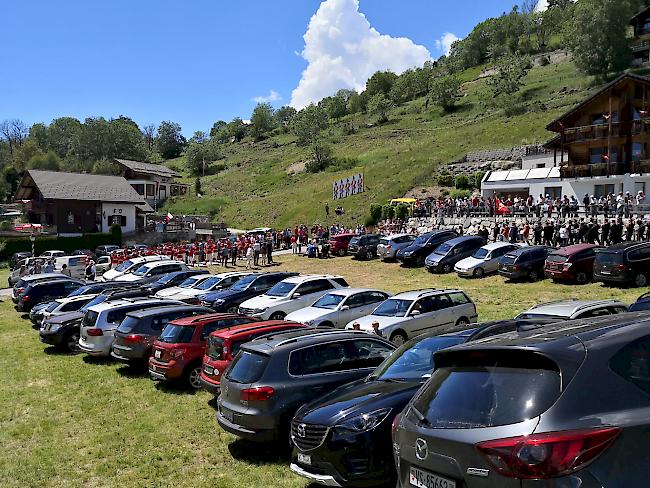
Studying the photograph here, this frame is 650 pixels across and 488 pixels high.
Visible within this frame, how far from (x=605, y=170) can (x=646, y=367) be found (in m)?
45.1

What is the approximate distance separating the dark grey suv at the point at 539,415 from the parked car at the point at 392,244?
95.2 feet

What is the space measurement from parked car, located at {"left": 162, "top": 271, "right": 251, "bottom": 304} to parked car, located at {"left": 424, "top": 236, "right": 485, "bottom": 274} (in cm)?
1032

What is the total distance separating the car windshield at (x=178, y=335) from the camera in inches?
476

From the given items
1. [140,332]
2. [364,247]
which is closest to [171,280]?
[140,332]

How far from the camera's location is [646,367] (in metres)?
3.63

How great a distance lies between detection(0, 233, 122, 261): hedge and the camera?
168 feet

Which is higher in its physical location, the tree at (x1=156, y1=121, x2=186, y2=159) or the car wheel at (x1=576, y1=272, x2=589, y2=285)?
the tree at (x1=156, y1=121, x2=186, y2=159)

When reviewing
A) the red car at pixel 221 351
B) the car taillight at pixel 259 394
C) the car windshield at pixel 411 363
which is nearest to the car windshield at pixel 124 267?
the red car at pixel 221 351

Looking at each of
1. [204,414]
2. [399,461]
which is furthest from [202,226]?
[399,461]

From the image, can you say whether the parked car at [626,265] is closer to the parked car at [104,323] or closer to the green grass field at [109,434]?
the parked car at [104,323]

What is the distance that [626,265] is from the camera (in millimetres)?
21281

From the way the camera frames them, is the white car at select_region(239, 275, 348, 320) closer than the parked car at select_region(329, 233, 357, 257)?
Yes

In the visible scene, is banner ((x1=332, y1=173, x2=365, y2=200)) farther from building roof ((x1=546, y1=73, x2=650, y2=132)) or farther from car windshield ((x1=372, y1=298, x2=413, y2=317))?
car windshield ((x1=372, y1=298, x2=413, y2=317))

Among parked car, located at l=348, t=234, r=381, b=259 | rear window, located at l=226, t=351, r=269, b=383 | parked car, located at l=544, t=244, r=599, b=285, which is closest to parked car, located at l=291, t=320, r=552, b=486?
rear window, located at l=226, t=351, r=269, b=383
